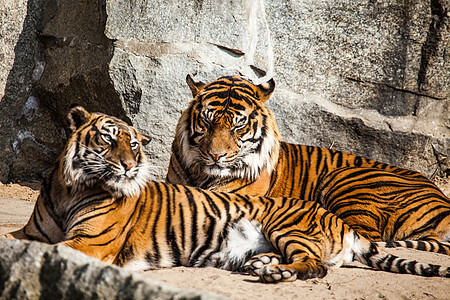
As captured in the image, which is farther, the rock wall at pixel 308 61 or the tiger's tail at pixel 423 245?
the rock wall at pixel 308 61

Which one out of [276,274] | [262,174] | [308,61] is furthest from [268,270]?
[308,61]

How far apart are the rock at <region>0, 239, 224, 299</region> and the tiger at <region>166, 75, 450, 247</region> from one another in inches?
89.7

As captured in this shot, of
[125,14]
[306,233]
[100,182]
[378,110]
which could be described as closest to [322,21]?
[378,110]

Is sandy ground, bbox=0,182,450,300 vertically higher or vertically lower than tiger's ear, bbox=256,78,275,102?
lower

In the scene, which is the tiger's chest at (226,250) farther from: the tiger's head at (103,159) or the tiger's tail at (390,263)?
the tiger's tail at (390,263)

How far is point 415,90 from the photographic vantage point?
622 cm

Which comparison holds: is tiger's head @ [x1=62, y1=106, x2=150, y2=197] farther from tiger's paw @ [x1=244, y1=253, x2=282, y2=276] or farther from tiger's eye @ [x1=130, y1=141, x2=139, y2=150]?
tiger's paw @ [x1=244, y1=253, x2=282, y2=276]

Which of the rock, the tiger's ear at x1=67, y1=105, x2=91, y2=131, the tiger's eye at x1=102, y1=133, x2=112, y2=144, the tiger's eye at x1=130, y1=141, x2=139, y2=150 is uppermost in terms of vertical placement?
the tiger's ear at x1=67, y1=105, x2=91, y2=131

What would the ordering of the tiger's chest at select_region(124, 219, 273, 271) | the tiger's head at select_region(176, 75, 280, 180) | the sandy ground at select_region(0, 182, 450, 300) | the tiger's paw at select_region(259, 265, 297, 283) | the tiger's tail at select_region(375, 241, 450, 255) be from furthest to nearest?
the tiger's head at select_region(176, 75, 280, 180) < the tiger's tail at select_region(375, 241, 450, 255) < the tiger's chest at select_region(124, 219, 273, 271) < the tiger's paw at select_region(259, 265, 297, 283) < the sandy ground at select_region(0, 182, 450, 300)

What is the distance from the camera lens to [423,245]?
4449 mm

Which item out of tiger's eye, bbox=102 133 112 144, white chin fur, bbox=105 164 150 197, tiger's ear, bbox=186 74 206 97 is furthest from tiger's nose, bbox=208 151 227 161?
tiger's eye, bbox=102 133 112 144

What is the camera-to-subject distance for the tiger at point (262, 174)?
188 inches

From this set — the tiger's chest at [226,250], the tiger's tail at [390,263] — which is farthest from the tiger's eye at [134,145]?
the tiger's tail at [390,263]

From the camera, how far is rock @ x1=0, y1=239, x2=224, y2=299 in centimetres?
219
